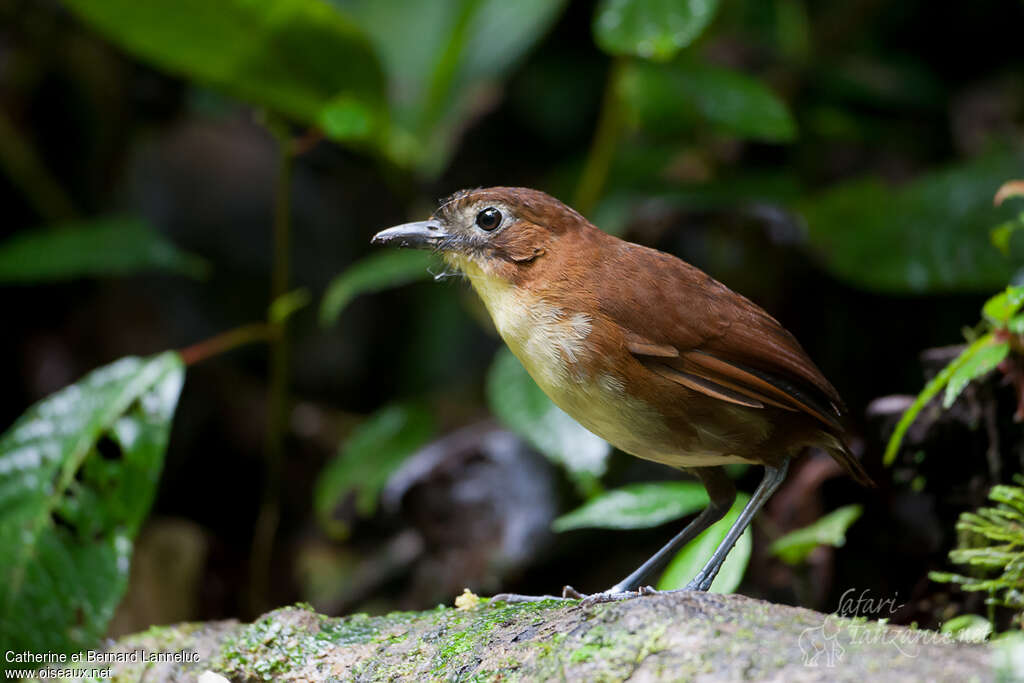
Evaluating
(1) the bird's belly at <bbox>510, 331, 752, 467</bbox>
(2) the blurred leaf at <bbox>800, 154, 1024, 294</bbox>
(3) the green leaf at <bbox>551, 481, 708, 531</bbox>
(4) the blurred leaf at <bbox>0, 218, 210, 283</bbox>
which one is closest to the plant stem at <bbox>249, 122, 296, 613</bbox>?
(4) the blurred leaf at <bbox>0, 218, 210, 283</bbox>

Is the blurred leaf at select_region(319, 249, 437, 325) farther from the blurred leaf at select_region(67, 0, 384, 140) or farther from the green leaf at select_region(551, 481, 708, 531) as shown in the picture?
the green leaf at select_region(551, 481, 708, 531)

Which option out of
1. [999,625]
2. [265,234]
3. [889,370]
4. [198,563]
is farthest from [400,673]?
[265,234]

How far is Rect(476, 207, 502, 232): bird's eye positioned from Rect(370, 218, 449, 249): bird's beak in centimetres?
12

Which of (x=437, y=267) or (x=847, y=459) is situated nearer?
(x=847, y=459)

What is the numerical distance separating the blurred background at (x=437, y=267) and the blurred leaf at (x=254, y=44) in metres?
0.01

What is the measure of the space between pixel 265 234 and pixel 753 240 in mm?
3437

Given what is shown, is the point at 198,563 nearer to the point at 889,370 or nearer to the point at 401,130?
the point at 401,130

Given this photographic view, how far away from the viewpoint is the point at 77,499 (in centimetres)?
347

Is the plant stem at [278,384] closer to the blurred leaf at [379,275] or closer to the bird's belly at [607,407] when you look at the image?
the blurred leaf at [379,275]

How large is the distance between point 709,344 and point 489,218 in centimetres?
71

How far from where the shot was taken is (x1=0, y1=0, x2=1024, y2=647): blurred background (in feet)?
12.8

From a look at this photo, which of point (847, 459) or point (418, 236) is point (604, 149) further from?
point (847, 459)

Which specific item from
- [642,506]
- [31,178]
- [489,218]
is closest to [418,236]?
[489,218]

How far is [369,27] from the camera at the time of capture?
20.2 ft
